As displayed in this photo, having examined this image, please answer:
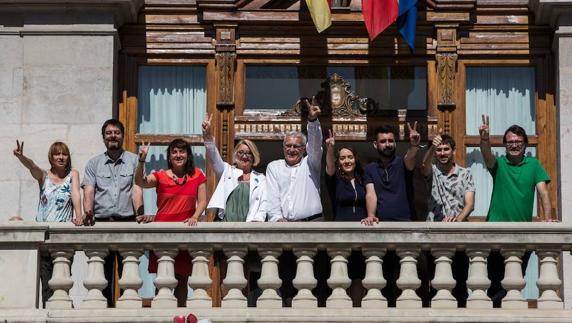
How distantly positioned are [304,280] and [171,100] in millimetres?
4963

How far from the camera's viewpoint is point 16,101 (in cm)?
2186

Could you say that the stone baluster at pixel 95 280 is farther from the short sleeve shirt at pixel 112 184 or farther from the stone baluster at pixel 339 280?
the stone baluster at pixel 339 280

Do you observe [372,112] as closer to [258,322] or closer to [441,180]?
[441,180]

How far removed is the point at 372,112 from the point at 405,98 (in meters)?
0.43

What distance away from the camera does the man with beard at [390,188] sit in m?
18.7

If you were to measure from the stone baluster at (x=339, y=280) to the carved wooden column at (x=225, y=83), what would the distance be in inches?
162

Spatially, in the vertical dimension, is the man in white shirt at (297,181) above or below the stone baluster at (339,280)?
above

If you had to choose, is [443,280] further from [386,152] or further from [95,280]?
[95,280]

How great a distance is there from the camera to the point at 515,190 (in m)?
18.9

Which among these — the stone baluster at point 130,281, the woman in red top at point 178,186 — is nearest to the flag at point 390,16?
the woman in red top at point 178,186

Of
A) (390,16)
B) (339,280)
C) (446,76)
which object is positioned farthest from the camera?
(446,76)

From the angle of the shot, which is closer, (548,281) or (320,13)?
(548,281)

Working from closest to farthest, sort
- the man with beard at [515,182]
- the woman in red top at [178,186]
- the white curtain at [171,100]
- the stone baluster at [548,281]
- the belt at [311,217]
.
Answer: the stone baluster at [548,281], the man with beard at [515,182], the woman in red top at [178,186], the belt at [311,217], the white curtain at [171,100]

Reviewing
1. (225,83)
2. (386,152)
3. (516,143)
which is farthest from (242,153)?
(225,83)
